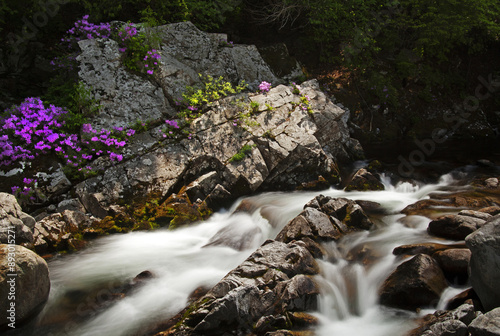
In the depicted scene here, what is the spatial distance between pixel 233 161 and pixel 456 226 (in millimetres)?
5058

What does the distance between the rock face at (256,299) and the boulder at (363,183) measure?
14.2ft

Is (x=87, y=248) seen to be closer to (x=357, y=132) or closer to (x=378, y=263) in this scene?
(x=378, y=263)

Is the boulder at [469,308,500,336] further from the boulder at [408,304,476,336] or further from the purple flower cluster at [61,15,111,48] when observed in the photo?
the purple flower cluster at [61,15,111,48]

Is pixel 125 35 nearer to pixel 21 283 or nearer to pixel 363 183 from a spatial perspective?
pixel 21 283

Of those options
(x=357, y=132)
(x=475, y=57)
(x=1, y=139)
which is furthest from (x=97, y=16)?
(x=475, y=57)

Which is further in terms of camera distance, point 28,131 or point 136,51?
point 136,51

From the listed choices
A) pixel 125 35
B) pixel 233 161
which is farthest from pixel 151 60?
pixel 233 161

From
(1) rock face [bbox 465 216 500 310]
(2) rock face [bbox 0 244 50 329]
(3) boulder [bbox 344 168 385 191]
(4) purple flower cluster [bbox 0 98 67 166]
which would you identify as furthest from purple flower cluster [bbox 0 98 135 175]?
(1) rock face [bbox 465 216 500 310]

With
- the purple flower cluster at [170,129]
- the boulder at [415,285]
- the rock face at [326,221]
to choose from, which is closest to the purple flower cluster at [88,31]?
the purple flower cluster at [170,129]

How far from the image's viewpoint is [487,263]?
3807mm

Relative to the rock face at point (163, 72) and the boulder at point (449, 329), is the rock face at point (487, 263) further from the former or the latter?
the rock face at point (163, 72)

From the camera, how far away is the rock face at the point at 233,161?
305 inches

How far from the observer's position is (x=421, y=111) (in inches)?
540

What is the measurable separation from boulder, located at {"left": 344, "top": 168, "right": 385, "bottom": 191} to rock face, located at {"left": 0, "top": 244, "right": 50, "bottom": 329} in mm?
7012
